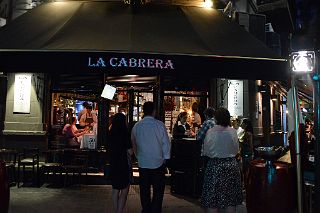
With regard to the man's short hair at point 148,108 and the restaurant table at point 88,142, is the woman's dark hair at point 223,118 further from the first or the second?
the restaurant table at point 88,142

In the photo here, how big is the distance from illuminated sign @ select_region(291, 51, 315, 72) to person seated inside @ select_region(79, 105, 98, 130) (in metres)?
6.77

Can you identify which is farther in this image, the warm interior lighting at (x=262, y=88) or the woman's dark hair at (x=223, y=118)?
the warm interior lighting at (x=262, y=88)

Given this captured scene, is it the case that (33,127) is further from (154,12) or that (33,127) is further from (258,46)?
(258,46)

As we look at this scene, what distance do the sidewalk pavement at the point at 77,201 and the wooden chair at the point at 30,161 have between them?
403 mm

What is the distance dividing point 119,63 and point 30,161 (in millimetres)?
4785

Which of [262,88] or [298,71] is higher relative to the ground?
[262,88]

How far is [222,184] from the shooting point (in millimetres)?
5781

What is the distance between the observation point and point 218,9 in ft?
36.0

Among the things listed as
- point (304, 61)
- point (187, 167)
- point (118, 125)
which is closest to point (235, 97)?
point (187, 167)

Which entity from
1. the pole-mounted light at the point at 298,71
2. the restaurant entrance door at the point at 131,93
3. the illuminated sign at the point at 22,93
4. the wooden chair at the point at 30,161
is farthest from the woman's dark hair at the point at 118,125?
the illuminated sign at the point at 22,93

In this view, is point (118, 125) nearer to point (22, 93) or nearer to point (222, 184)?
point (222, 184)

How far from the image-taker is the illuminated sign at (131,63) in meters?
6.68

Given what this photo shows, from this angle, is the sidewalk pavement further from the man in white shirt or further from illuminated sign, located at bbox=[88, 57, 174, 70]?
illuminated sign, located at bbox=[88, 57, 174, 70]

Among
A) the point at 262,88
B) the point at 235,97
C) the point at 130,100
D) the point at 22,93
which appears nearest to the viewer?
the point at 22,93
